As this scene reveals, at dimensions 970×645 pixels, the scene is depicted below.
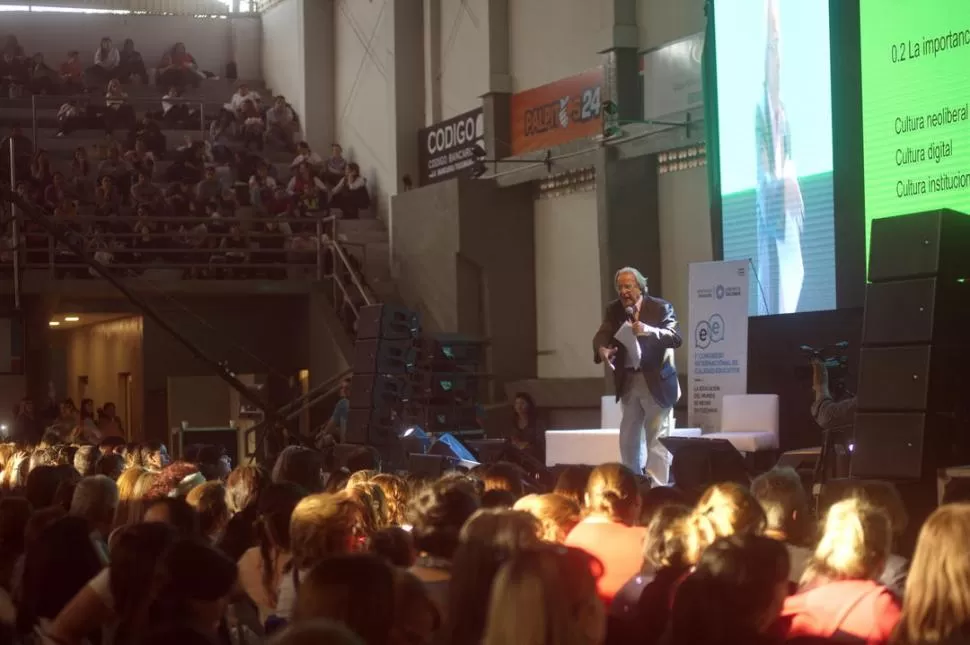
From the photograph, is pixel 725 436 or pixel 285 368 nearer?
pixel 725 436

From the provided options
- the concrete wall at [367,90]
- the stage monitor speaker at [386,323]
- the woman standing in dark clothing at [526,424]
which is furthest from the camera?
the concrete wall at [367,90]

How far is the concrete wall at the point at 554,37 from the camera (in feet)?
49.6

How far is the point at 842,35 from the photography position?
33.5 ft

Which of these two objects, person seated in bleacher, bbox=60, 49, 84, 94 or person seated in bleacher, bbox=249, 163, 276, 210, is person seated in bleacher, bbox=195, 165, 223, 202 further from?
person seated in bleacher, bbox=60, 49, 84, 94

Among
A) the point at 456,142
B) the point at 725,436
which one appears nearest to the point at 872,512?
the point at 725,436

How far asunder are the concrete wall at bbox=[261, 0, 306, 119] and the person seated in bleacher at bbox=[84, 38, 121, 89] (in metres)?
2.48

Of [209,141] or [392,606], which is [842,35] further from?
[209,141]

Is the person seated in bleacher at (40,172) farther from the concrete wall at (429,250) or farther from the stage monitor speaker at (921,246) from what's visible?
the stage monitor speaker at (921,246)

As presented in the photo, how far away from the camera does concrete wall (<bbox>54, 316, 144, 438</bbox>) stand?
18797 millimetres

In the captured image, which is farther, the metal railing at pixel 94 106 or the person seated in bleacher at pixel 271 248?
the metal railing at pixel 94 106

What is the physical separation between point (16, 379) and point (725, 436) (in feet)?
33.5

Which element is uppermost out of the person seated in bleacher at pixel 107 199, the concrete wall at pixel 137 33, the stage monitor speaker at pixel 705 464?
the concrete wall at pixel 137 33

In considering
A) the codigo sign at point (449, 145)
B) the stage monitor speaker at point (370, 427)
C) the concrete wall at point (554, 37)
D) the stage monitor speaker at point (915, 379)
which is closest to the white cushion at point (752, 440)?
the stage monitor speaker at point (370, 427)

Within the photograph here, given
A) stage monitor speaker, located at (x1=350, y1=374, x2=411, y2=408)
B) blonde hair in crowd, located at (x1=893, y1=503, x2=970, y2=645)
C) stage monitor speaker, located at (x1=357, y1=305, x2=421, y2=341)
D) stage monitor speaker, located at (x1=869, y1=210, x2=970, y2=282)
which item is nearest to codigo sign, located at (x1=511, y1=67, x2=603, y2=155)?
stage monitor speaker, located at (x1=357, y1=305, x2=421, y2=341)
